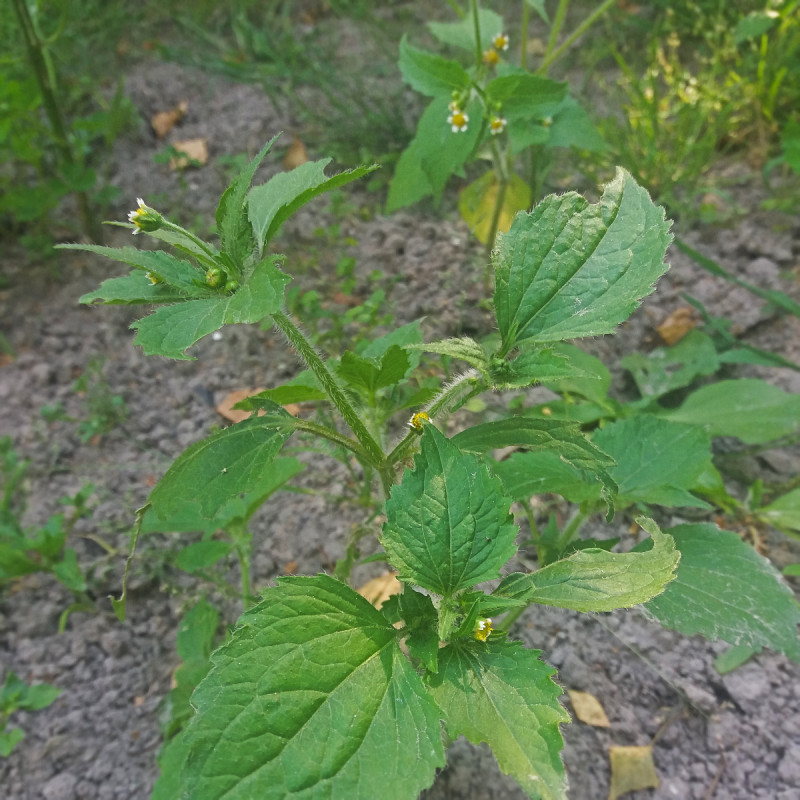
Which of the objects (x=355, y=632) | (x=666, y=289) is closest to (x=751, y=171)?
(x=666, y=289)

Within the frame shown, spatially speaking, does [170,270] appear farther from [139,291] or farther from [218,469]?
[218,469]

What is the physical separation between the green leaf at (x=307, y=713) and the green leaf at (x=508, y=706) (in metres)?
0.07

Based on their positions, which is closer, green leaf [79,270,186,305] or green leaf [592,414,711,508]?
green leaf [79,270,186,305]

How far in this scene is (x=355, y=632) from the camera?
112 cm

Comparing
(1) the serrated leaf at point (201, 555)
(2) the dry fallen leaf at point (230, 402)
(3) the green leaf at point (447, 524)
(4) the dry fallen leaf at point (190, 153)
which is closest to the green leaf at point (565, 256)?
(3) the green leaf at point (447, 524)

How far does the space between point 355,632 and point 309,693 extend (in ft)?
0.42

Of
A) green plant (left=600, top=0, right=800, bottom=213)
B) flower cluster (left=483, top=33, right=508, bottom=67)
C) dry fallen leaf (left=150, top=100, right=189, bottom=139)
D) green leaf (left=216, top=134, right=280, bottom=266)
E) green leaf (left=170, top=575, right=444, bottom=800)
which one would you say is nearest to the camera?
green leaf (left=170, top=575, right=444, bottom=800)

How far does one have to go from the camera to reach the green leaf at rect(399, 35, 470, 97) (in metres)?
2.04

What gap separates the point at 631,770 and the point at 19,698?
1650 millimetres

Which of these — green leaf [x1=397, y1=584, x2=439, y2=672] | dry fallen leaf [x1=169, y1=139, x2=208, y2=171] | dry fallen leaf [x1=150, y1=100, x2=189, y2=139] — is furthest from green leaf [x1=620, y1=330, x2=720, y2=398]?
dry fallen leaf [x1=150, y1=100, x2=189, y2=139]

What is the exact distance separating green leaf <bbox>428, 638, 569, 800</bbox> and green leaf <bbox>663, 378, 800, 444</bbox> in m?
1.10

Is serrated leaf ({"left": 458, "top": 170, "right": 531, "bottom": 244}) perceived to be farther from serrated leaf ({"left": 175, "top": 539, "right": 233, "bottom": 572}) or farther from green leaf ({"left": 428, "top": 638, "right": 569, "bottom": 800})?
green leaf ({"left": 428, "top": 638, "right": 569, "bottom": 800})

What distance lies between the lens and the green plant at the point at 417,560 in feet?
3.26

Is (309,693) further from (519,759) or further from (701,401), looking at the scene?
(701,401)
